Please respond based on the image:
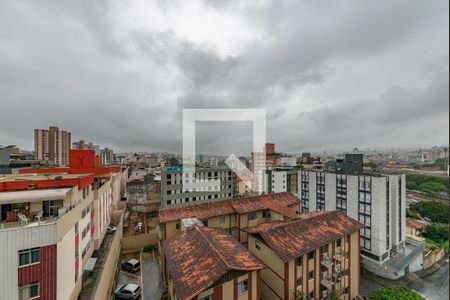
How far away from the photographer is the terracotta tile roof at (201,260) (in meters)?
4.66

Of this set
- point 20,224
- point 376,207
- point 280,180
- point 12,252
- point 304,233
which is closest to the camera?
point 12,252

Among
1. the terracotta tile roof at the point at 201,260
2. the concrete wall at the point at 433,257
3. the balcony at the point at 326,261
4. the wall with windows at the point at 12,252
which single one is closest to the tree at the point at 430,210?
the concrete wall at the point at 433,257

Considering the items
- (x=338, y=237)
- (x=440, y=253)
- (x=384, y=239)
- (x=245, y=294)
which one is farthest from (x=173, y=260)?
(x=440, y=253)

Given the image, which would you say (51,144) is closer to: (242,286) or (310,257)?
(242,286)

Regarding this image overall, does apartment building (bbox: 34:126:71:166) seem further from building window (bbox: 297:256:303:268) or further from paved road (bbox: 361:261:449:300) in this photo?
paved road (bbox: 361:261:449:300)

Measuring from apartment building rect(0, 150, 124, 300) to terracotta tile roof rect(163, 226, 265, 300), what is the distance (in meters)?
2.73

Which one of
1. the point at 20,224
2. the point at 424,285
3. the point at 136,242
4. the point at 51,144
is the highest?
the point at 51,144

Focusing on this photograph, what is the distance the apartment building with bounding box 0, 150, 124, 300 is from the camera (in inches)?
168

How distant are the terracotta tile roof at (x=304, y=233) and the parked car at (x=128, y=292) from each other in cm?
557

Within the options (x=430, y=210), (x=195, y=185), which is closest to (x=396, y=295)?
(x=195, y=185)

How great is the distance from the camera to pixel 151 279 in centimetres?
907

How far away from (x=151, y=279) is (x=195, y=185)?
10671 millimetres

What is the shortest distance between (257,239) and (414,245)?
14.6 m

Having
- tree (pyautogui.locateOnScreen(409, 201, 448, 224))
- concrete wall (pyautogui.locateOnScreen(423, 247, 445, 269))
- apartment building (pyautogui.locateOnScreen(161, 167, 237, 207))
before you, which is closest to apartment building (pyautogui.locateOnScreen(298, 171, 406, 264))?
concrete wall (pyautogui.locateOnScreen(423, 247, 445, 269))
